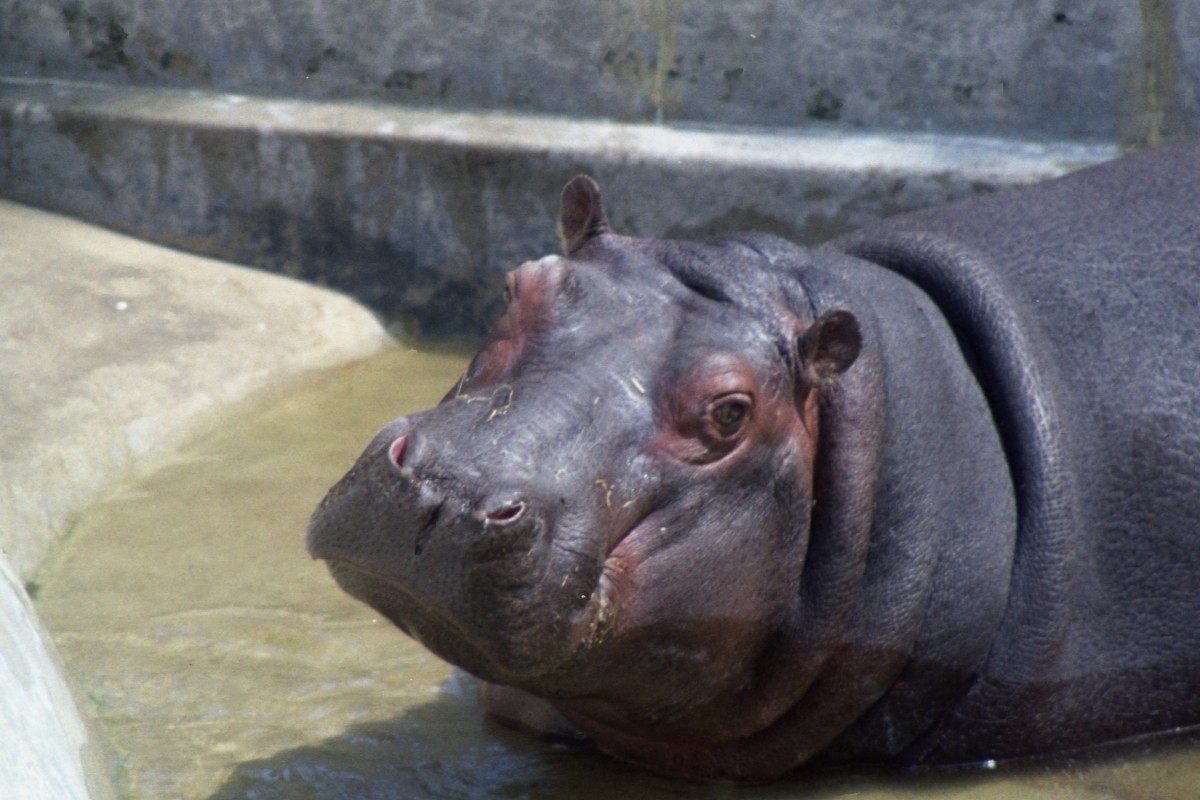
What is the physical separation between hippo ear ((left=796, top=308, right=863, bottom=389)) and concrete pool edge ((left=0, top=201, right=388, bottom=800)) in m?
1.42

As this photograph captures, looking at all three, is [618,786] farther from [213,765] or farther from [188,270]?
[188,270]

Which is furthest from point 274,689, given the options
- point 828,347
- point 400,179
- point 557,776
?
point 400,179

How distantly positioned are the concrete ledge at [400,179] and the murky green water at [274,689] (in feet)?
4.82

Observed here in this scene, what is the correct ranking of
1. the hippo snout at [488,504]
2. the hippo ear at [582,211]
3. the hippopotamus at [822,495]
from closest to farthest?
the hippo snout at [488,504] < the hippopotamus at [822,495] < the hippo ear at [582,211]

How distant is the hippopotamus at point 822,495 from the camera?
245 centimetres

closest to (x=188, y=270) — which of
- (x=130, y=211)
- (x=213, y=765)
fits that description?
(x=130, y=211)

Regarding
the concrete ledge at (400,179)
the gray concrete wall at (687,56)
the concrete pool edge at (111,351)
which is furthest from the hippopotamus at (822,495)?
the concrete ledge at (400,179)

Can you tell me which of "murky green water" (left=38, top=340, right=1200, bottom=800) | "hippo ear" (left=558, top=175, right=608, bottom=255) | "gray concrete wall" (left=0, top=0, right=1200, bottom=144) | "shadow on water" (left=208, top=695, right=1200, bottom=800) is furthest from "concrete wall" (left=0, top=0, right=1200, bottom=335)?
→ "shadow on water" (left=208, top=695, right=1200, bottom=800)

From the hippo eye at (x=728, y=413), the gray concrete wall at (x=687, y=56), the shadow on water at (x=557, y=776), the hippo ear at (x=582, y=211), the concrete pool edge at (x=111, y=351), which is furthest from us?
the gray concrete wall at (x=687, y=56)

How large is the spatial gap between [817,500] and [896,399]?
265 millimetres

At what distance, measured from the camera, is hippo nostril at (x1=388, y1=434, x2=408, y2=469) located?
2.37 meters

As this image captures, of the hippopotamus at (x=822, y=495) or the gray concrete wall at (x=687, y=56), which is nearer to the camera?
the hippopotamus at (x=822, y=495)

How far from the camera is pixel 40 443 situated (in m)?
4.23

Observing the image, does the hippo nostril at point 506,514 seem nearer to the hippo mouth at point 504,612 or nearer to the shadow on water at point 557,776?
the hippo mouth at point 504,612
